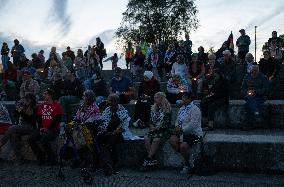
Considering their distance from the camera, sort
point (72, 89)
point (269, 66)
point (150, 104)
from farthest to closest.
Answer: point (269, 66)
point (72, 89)
point (150, 104)

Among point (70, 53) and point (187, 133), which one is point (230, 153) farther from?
Result: point (70, 53)

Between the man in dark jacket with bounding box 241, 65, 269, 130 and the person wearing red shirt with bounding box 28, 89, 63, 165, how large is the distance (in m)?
4.28

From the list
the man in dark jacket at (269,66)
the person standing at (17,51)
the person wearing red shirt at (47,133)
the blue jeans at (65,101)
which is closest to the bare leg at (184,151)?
the person wearing red shirt at (47,133)

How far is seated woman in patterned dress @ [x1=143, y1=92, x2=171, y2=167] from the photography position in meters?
8.38

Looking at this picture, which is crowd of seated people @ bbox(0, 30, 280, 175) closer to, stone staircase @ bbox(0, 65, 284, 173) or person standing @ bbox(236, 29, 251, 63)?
person standing @ bbox(236, 29, 251, 63)

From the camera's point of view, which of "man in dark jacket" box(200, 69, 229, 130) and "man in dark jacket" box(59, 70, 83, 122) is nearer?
"man in dark jacket" box(200, 69, 229, 130)

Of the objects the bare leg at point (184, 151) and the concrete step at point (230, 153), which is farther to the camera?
the bare leg at point (184, 151)

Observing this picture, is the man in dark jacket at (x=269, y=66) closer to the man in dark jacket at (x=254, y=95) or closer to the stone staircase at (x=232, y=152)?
the man in dark jacket at (x=254, y=95)

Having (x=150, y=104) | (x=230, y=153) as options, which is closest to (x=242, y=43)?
(x=150, y=104)

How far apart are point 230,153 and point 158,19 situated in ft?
155

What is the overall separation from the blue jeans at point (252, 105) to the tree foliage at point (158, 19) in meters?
42.8

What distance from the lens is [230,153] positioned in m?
8.09

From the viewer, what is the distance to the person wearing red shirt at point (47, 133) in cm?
937

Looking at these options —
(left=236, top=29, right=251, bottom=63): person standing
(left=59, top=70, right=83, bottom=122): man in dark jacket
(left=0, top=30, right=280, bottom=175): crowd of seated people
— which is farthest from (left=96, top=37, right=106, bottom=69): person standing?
(left=59, top=70, right=83, bottom=122): man in dark jacket
